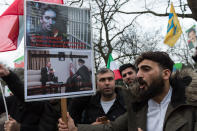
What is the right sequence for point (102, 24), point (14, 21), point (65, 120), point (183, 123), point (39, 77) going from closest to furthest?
point (183, 123) → point (39, 77) → point (65, 120) → point (14, 21) → point (102, 24)

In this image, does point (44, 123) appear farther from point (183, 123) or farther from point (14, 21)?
point (183, 123)

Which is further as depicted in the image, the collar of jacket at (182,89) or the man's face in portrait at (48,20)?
the man's face in portrait at (48,20)

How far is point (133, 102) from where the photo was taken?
6.68 ft

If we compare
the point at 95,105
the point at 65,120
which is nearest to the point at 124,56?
the point at 95,105

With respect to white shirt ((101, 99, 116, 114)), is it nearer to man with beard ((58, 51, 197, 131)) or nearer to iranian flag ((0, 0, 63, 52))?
man with beard ((58, 51, 197, 131))

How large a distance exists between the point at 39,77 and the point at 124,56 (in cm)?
1347

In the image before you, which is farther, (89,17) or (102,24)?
(102,24)

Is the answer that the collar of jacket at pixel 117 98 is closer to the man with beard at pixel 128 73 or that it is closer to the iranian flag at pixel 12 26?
the man with beard at pixel 128 73

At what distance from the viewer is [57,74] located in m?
1.87

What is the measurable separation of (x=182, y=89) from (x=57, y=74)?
3.62 ft

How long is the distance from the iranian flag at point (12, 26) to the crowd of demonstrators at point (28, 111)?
0.32 metres

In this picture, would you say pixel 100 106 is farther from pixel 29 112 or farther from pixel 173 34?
pixel 173 34

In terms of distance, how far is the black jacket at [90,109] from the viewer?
282cm

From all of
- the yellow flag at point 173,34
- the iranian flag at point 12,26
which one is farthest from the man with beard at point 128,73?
the iranian flag at point 12,26
